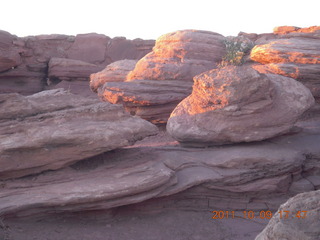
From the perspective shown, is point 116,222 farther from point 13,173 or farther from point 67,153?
point 13,173

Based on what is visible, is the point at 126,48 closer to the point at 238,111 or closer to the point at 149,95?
the point at 149,95

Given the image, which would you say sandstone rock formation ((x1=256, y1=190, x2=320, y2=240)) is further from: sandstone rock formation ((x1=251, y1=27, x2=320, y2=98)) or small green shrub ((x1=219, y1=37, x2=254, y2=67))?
small green shrub ((x1=219, y1=37, x2=254, y2=67))

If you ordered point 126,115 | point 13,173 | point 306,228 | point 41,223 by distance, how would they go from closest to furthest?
point 306,228 < point 41,223 < point 13,173 < point 126,115

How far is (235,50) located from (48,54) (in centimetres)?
1132

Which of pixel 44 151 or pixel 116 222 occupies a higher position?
pixel 44 151

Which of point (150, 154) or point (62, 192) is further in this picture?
point (150, 154)

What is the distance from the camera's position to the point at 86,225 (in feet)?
20.1

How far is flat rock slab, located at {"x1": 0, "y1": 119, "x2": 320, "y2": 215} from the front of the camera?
5926 mm

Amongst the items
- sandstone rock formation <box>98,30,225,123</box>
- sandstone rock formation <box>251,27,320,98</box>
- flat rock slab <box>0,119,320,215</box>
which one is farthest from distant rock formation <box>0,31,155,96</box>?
flat rock slab <box>0,119,320,215</box>

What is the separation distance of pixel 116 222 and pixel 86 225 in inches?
20.7

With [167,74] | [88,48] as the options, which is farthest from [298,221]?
[88,48]

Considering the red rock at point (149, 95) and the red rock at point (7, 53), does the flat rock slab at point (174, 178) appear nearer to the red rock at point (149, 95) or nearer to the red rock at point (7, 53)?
the red rock at point (149, 95)

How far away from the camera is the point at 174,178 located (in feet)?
22.3

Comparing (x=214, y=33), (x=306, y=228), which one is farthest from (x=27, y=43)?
(x=306, y=228)
